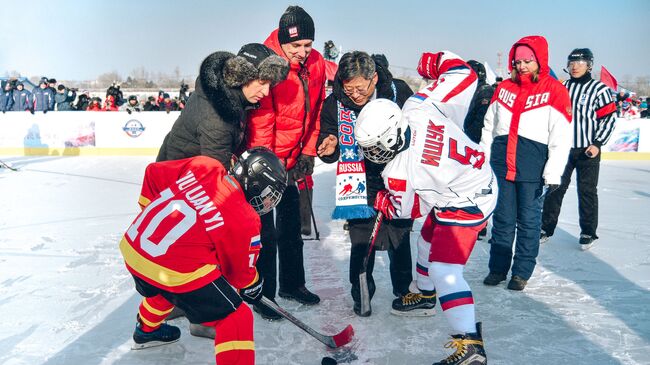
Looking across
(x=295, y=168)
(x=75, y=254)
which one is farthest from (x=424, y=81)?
(x=75, y=254)

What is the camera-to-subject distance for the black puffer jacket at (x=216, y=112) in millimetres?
2514

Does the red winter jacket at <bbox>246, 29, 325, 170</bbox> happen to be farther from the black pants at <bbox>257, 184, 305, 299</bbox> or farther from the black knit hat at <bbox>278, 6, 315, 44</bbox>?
the black pants at <bbox>257, 184, 305, 299</bbox>

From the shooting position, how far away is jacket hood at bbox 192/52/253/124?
8.22 ft

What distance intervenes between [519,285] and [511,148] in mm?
870

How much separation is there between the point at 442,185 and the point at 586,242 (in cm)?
252

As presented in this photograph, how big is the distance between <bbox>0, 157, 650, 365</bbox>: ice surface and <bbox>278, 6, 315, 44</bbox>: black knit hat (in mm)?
1552

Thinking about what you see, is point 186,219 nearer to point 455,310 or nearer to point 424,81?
point 455,310

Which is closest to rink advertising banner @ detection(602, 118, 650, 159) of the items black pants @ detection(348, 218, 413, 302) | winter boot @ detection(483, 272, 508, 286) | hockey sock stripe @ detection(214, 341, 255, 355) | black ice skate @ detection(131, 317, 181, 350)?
winter boot @ detection(483, 272, 508, 286)

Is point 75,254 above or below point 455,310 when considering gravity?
below

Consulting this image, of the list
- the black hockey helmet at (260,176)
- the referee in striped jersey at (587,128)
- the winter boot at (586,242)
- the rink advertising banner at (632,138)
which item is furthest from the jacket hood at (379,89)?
the rink advertising banner at (632,138)

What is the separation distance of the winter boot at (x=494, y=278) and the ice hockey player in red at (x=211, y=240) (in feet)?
6.46

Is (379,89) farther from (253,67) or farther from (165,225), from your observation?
(165,225)

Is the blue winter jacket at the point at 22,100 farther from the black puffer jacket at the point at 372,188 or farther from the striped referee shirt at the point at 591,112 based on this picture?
the striped referee shirt at the point at 591,112

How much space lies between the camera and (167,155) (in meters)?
2.83
